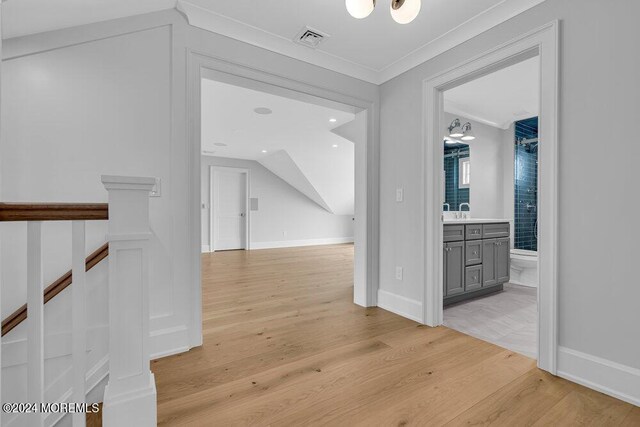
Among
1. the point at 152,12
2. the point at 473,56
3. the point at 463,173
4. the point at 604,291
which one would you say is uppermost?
the point at 152,12

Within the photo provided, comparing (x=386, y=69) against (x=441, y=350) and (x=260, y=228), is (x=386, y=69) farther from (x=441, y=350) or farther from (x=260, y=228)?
(x=260, y=228)

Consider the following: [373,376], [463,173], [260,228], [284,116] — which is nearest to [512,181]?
[463,173]

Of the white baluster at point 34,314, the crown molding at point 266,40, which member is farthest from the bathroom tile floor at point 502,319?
the white baluster at point 34,314

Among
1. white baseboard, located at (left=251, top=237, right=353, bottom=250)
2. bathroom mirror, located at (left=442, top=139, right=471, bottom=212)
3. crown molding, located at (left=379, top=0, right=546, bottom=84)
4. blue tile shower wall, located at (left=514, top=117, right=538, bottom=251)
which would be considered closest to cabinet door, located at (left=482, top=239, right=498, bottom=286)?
bathroom mirror, located at (left=442, top=139, right=471, bottom=212)

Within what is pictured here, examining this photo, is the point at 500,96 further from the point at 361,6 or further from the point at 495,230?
the point at 361,6

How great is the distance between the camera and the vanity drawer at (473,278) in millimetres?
3203

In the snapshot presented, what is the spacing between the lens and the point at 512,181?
4.59 metres

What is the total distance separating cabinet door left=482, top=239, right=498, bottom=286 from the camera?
11.1 feet

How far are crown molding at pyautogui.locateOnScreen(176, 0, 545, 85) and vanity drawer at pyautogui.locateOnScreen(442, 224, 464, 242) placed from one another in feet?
5.19

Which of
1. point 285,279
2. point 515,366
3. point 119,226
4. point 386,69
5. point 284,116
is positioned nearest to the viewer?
point 119,226

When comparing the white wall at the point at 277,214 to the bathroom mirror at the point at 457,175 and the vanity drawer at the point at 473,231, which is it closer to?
the bathroom mirror at the point at 457,175

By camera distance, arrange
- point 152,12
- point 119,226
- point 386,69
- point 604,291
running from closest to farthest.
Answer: point 119,226
point 604,291
point 152,12
point 386,69

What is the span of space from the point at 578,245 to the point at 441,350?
1067mm

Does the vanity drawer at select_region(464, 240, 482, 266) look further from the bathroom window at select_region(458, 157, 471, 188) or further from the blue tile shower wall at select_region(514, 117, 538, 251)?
the blue tile shower wall at select_region(514, 117, 538, 251)
